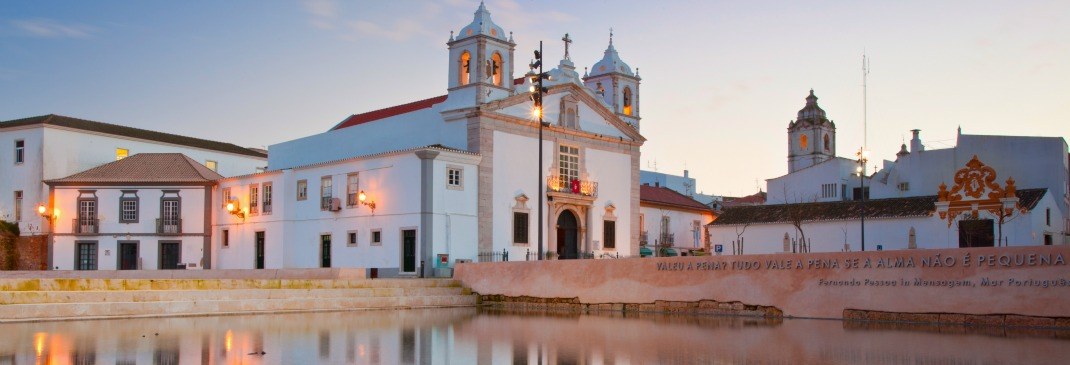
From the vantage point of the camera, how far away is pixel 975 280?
19641 millimetres

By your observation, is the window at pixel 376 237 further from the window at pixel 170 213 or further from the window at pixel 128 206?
the window at pixel 128 206

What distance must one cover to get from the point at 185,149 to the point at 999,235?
127ft

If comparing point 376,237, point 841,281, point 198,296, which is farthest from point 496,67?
point 841,281

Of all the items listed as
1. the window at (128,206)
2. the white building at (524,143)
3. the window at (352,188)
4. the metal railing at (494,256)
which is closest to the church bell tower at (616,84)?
the white building at (524,143)

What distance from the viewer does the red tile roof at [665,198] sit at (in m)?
53.5

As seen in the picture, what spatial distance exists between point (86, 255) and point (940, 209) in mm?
35901

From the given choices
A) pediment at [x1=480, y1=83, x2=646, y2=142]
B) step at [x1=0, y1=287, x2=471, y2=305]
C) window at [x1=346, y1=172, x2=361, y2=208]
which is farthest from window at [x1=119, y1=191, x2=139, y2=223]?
step at [x1=0, y1=287, x2=471, y2=305]

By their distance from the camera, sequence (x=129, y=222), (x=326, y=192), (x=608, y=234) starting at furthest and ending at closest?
(x=129, y=222) → (x=608, y=234) → (x=326, y=192)

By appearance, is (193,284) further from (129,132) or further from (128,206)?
(129,132)

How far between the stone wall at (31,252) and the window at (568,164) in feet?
75.4

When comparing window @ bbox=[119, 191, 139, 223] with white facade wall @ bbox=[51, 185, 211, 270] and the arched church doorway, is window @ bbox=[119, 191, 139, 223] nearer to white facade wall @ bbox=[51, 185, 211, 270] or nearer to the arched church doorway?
white facade wall @ bbox=[51, 185, 211, 270]

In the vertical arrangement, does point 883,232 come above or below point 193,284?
above

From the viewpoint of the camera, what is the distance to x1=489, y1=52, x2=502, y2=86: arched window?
1549 inches

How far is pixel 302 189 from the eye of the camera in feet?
134
